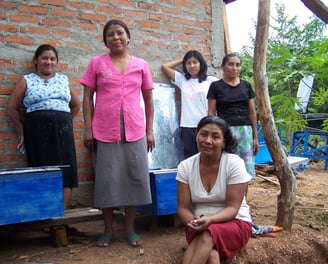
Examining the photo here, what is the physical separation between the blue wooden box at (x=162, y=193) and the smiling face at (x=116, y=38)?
1162 millimetres

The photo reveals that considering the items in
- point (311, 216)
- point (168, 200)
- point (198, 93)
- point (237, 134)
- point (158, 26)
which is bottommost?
point (311, 216)

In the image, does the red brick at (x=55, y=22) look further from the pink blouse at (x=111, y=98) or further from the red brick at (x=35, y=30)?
the pink blouse at (x=111, y=98)

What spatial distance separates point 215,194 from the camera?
9.47 feet

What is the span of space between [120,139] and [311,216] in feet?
8.71

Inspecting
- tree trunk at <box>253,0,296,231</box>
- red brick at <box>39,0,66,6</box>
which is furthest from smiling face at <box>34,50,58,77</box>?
tree trunk at <box>253,0,296,231</box>

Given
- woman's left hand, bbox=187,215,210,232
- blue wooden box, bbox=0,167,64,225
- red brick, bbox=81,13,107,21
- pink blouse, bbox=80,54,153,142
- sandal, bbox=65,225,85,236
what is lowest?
sandal, bbox=65,225,85,236

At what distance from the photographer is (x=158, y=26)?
4.76 metres

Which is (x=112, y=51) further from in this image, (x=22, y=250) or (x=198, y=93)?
(x=22, y=250)

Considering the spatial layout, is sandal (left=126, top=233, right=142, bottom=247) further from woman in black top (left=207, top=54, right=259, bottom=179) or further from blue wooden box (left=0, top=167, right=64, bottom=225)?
woman in black top (left=207, top=54, right=259, bottom=179)

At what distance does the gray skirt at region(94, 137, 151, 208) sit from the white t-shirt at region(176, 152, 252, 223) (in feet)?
1.44

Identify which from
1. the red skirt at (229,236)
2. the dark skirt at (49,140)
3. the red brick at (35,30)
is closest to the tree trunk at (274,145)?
the red skirt at (229,236)

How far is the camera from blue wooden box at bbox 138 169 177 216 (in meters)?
3.58

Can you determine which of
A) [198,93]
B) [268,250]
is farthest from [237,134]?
[268,250]

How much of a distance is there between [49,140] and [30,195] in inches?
25.5
